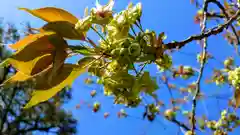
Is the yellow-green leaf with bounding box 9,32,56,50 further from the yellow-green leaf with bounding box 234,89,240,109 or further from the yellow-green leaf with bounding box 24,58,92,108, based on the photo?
the yellow-green leaf with bounding box 234,89,240,109

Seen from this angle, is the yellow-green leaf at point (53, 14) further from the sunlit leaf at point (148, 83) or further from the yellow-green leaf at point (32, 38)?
the sunlit leaf at point (148, 83)

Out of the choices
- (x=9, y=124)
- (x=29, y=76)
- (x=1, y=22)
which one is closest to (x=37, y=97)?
(x=29, y=76)

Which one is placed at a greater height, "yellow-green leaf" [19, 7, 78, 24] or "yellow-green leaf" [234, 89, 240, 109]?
"yellow-green leaf" [234, 89, 240, 109]

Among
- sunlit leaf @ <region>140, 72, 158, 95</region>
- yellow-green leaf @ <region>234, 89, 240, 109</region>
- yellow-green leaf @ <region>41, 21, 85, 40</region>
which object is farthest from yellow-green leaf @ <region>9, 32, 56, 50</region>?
yellow-green leaf @ <region>234, 89, 240, 109</region>

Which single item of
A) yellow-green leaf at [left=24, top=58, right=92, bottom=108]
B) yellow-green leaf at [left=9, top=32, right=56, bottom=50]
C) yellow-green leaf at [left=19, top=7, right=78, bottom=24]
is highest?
yellow-green leaf at [left=19, top=7, right=78, bottom=24]

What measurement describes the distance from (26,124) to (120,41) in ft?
45.6

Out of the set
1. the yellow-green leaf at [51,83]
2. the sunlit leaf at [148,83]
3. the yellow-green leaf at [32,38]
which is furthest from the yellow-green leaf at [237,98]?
the yellow-green leaf at [32,38]

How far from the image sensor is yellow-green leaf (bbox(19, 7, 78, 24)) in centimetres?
89

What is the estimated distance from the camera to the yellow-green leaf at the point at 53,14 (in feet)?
2.91

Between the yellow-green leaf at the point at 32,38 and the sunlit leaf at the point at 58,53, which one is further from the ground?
the yellow-green leaf at the point at 32,38

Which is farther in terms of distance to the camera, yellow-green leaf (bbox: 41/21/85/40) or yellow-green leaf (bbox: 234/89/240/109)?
yellow-green leaf (bbox: 234/89/240/109)

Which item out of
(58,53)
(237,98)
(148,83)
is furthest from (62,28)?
(237,98)

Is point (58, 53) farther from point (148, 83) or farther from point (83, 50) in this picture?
point (148, 83)

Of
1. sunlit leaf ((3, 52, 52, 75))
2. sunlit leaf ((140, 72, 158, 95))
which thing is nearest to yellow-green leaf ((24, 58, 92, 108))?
sunlit leaf ((3, 52, 52, 75))
